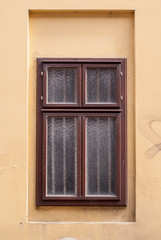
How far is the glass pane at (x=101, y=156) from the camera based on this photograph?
5.33 m

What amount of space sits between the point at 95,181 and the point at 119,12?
193cm

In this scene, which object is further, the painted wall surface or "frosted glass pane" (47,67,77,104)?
"frosted glass pane" (47,67,77,104)

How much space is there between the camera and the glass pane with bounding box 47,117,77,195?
533cm

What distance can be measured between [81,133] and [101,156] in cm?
35

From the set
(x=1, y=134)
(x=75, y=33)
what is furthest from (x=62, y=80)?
(x=1, y=134)

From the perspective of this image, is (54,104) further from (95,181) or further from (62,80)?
(95,181)

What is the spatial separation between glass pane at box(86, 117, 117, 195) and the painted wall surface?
0.64 ft

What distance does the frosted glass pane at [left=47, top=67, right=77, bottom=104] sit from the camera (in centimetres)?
536

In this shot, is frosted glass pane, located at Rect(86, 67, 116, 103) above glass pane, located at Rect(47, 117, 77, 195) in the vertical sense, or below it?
above

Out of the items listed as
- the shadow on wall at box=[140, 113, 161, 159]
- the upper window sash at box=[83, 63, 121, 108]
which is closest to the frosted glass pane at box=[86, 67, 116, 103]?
the upper window sash at box=[83, 63, 121, 108]

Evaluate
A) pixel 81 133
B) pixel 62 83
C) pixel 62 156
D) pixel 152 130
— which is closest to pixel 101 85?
pixel 62 83

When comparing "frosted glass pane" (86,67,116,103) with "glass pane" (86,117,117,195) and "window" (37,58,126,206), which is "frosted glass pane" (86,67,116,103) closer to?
Result: "window" (37,58,126,206)

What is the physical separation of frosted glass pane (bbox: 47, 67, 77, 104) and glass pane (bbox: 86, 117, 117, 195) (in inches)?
14.0

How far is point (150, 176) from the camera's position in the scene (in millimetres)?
5230
